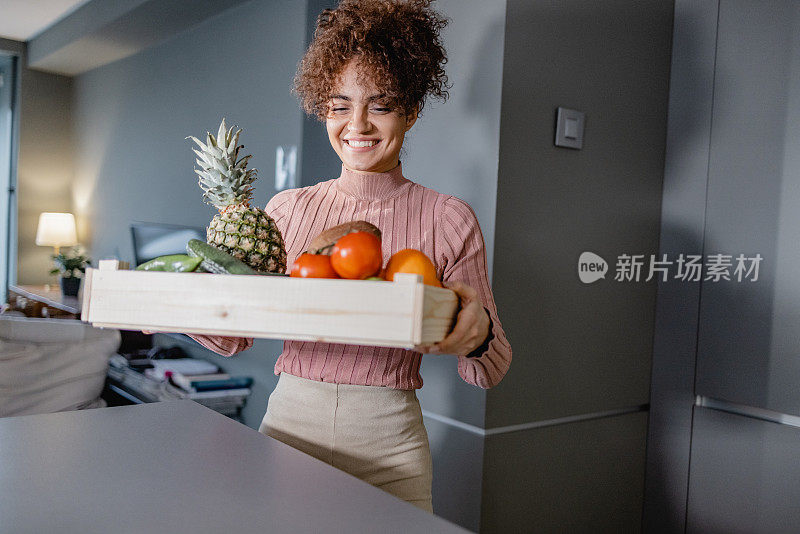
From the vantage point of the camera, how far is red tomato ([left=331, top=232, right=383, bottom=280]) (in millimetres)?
1001

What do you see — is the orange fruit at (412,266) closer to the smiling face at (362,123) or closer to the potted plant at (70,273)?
the smiling face at (362,123)

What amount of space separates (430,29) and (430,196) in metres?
0.37

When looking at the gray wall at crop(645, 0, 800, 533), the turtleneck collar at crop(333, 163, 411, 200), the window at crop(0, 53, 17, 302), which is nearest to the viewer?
the turtleneck collar at crop(333, 163, 411, 200)

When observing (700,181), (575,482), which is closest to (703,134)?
(700,181)

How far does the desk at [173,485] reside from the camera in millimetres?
870

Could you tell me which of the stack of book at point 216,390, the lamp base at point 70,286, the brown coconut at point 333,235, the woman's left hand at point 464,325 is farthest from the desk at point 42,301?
the woman's left hand at point 464,325

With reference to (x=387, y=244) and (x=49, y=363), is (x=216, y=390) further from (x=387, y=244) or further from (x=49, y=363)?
(x=387, y=244)

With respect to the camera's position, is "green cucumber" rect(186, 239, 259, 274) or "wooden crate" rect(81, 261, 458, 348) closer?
"wooden crate" rect(81, 261, 458, 348)

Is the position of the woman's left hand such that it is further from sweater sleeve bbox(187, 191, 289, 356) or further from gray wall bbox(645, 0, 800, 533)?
gray wall bbox(645, 0, 800, 533)

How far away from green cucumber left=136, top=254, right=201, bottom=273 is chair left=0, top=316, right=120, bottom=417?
154cm

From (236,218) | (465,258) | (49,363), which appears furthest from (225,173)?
(49,363)

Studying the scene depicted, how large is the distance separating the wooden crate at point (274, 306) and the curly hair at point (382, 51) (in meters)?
0.55

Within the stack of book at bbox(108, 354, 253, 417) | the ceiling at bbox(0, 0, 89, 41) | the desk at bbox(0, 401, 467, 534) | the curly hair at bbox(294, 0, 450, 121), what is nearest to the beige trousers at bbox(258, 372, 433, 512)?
the desk at bbox(0, 401, 467, 534)

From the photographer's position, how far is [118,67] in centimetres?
514
